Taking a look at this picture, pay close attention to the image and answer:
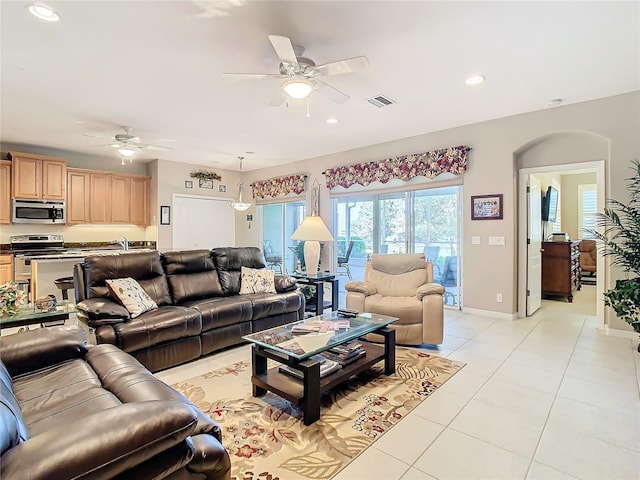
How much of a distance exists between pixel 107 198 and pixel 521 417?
Answer: 7370mm

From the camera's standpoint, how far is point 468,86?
351cm

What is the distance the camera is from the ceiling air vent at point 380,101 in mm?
3826

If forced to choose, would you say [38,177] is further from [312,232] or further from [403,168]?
[403,168]

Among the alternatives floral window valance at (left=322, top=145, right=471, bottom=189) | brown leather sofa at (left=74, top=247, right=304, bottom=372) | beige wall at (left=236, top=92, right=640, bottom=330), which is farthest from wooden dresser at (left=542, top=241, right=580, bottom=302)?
brown leather sofa at (left=74, top=247, right=304, bottom=372)

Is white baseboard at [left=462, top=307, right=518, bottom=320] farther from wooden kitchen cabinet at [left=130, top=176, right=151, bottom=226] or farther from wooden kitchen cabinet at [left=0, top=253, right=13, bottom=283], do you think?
wooden kitchen cabinet at [left=0, top=253, right=13, bottom=283]

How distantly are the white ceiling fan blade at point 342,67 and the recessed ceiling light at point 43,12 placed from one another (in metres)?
1.79

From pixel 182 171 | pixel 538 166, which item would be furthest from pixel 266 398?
pixel 182 171

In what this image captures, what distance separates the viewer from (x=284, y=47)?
2307 millimetres

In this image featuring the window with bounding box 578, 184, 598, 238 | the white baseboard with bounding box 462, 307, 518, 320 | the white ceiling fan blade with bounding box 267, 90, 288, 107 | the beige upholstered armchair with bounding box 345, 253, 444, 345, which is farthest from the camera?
the window with bounding box 578, 184, 598, 238

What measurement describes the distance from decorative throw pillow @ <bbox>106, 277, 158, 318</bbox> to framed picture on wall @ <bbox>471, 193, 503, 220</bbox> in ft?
14.0

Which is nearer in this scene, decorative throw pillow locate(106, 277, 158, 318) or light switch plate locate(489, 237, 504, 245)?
decorative throw pillow locate(106, 277, 158, 318)

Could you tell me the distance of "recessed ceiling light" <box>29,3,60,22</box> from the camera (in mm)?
2244

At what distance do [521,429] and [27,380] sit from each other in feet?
9.31

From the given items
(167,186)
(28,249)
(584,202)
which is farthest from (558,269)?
(28,249)
